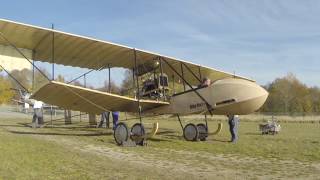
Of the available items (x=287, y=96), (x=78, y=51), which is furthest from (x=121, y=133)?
(x=287, y=96)

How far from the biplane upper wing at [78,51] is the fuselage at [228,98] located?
2319 millimetres

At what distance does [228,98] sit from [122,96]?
431 cm

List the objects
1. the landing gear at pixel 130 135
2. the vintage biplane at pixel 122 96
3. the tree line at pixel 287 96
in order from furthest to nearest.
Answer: the tree line at pixel 287 96 < the landing gear at pixel 130 135 < the vintage biplane at pixel 122 96

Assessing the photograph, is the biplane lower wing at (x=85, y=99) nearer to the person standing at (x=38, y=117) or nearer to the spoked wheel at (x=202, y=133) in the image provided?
the spoked wheel at (x=202, y=133)

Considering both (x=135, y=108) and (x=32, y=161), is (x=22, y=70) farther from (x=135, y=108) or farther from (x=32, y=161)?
(x=32, y=161)

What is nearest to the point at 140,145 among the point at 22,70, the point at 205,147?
the point at 205,147

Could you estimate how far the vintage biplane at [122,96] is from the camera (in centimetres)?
1538

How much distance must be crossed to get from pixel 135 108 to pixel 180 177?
10241 millimetres

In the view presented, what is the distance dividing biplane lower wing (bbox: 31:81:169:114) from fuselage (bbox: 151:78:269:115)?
1.33 metres

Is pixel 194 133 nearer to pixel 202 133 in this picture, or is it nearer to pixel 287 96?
pixel 202 133

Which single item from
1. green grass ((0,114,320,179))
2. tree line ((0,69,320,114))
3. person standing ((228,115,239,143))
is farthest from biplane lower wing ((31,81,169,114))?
tree line ((0,69,320,114))

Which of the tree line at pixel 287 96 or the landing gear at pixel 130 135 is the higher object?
the tree line at pixel 287 96

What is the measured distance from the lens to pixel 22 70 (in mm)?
16203

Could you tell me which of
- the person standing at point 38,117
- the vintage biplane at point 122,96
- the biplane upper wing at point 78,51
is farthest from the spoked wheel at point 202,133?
the person standing at point 38,117
